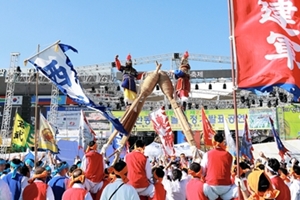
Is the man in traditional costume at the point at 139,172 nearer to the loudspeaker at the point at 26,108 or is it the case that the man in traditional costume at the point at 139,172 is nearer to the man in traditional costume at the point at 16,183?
the man in traditional costume at the point at 16,183

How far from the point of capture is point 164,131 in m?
10.8

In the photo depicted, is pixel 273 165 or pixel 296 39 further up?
pixel 296 39

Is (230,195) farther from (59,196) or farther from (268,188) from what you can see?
(59,196)

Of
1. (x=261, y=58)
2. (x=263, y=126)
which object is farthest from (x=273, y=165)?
(x=263, y=126)

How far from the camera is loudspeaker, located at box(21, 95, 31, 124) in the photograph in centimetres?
3728

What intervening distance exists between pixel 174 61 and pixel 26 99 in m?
17.4

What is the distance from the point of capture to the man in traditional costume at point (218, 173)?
16.3 feet

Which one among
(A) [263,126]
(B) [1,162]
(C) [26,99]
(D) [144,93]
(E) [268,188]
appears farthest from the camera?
(C) [26,99]

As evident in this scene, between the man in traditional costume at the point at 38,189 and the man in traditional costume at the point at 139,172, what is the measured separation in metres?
1.33

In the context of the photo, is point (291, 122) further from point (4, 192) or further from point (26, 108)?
point (26, 108)

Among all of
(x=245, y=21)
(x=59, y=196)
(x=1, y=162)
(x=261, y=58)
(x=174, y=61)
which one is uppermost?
(x=174, y=61)

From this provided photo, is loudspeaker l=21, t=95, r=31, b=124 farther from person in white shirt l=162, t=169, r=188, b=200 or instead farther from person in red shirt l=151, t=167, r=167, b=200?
person in red shirt l=151, t=167, r=167, b=200

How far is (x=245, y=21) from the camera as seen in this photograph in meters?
4.39

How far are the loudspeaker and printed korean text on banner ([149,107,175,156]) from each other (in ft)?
94.8
